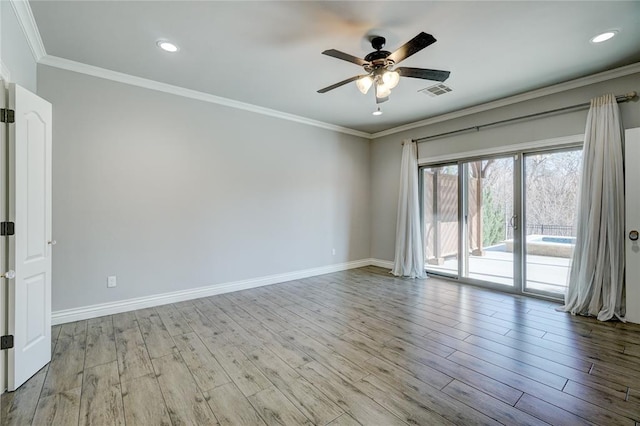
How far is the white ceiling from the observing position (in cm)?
232

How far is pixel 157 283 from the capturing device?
3.74m

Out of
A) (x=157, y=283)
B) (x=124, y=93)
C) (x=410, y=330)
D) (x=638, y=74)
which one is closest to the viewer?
(x=410, y=330)

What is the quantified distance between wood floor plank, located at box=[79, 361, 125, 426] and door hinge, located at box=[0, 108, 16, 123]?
1996 millimetres

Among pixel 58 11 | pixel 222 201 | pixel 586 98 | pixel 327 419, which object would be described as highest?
pixel 58 11

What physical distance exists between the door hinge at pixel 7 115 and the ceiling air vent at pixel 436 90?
426 cm

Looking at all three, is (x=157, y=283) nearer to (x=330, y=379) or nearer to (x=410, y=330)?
(x=330, y=379)

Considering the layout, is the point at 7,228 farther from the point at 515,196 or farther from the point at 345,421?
the point at 515,196

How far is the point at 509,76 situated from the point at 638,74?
1354mm

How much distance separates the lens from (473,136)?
472 centimetres

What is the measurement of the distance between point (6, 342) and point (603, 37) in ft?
18.7

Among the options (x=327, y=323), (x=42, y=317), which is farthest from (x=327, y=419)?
(x=42, y=317)

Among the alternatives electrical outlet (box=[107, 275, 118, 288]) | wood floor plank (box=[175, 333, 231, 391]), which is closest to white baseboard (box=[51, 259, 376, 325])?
electrical outlet (box=[107, 275, 118, 288])

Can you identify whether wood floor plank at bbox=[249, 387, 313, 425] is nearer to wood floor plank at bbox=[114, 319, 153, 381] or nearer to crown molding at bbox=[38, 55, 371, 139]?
wood floor plank at bbox=[114, 319, 153, 381]

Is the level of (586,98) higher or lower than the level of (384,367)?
higher
